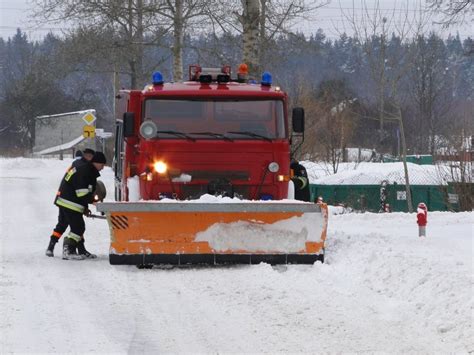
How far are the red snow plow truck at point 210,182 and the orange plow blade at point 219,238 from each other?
0.01 meters

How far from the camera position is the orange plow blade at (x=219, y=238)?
9.44m

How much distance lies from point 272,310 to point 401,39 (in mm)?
17236

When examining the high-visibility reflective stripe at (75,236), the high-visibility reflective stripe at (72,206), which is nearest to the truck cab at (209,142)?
the high-visibility reflective stripe at (72,206)

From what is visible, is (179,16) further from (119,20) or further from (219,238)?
(219,238)

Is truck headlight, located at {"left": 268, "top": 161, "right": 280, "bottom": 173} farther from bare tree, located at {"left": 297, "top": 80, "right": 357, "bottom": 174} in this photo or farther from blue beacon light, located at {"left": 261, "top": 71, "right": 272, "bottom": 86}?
bare tree, located at {"left": 297, "top": 80, "right": 357, "bottom": 174}

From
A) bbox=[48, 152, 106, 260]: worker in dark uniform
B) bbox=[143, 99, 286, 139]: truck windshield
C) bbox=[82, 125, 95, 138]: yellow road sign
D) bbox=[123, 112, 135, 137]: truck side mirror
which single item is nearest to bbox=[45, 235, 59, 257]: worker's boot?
bbox=[48, 152, 106, 260]: worker in dark uniform

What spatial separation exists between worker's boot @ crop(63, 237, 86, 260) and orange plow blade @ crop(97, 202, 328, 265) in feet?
4.24

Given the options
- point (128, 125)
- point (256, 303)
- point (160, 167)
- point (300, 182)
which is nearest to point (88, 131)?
point (300, 182)

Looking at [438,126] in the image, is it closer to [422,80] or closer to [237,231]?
[422,80]

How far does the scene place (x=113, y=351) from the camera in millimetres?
5719

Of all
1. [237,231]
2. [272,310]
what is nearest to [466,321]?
[272,310]

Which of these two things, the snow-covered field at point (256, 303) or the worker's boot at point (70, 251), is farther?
the worker's boot at point (70, 251)

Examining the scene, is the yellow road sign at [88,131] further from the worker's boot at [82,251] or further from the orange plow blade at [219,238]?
the orange plow blade at [219,238]

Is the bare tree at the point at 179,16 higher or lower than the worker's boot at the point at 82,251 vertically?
higher
